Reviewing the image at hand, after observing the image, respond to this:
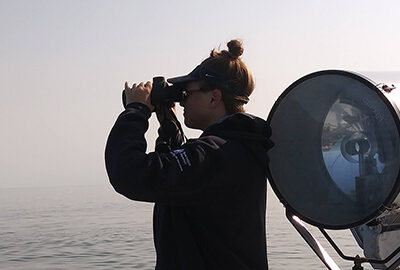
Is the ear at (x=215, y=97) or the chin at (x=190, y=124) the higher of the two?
the ear at (x=215, y=97)

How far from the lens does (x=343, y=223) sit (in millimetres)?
2531

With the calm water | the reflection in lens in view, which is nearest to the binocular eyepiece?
the reflection in lens

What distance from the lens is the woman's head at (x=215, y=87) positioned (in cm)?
273

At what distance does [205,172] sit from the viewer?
2453 mm

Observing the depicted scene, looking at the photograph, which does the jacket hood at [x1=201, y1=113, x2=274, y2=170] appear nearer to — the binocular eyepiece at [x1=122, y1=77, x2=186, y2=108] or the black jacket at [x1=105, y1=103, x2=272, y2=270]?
the black jacket at [x1=105, y1=103, x2=272, y2=270]

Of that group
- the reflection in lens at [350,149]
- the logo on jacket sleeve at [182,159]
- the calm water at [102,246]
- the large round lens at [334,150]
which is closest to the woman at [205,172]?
the logo on jacket sleeve at [182,159]

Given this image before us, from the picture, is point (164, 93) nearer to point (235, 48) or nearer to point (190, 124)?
point (190, 124)

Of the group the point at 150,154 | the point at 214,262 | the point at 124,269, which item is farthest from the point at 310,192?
the point at 124,269

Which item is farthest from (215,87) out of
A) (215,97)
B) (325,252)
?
(325,252)

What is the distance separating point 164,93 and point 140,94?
96 mm

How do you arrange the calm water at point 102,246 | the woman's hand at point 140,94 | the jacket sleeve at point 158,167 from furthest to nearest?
1. the calm water at point 102,246
2. the woman's hand at point 140,94
3. the jacket sleeve at point 158,167

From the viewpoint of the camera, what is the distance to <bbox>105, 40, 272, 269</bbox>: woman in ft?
7.93

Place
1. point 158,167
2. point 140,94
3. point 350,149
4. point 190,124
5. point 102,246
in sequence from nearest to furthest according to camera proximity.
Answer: point 158,167, point 350,149, point 140,94, point 190,124, point 102,246

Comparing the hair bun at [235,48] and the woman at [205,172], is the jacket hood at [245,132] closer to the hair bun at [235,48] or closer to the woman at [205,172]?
the woman at [205,172]
